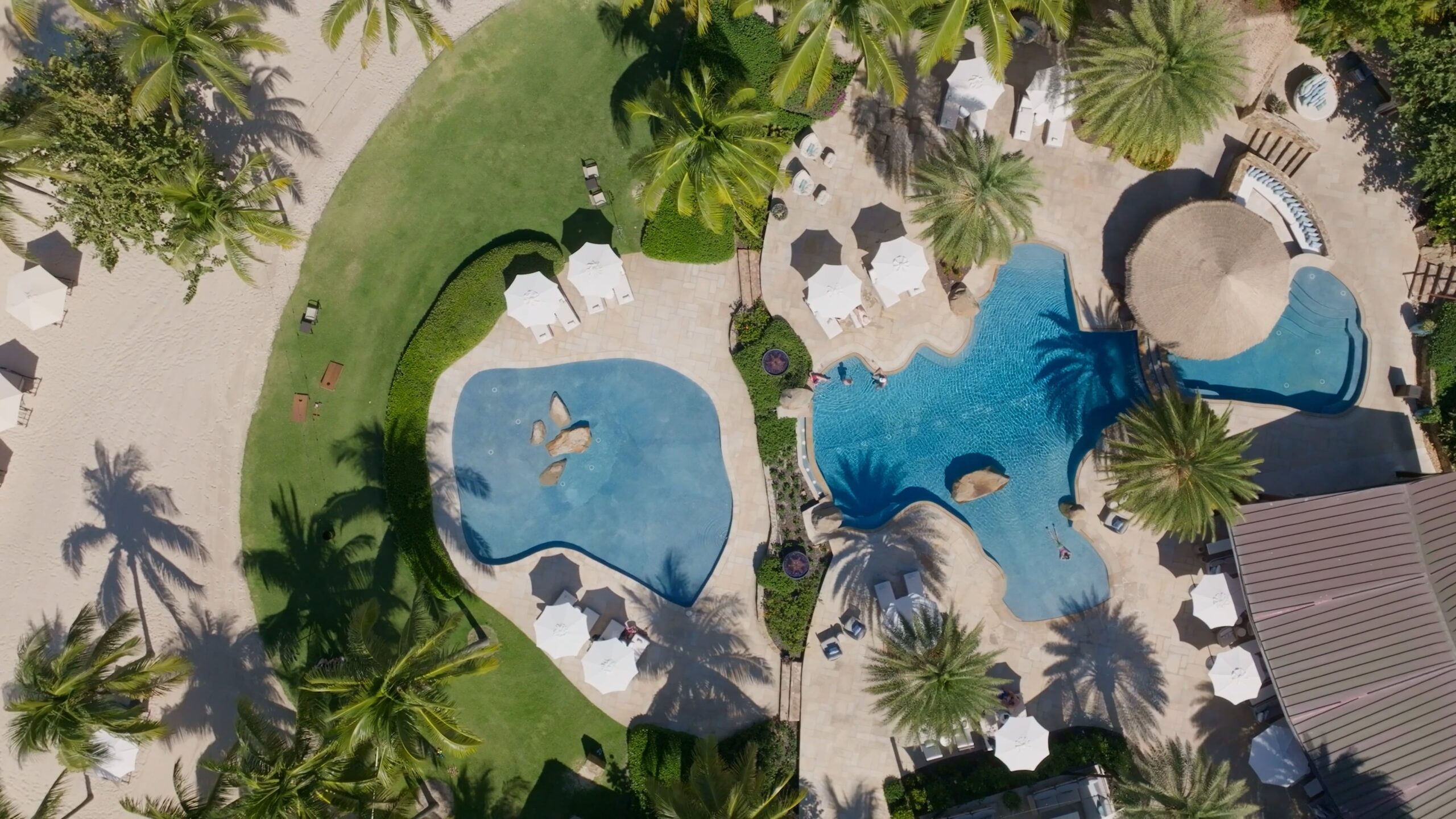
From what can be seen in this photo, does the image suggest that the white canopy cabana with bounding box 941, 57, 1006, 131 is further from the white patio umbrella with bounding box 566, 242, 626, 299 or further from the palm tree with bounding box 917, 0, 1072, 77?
the white patio umbrella with bounding box 566, 242, 626, 299

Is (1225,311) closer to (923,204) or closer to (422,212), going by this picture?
(923,204)

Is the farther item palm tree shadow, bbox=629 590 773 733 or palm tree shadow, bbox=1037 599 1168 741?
palm tree shadow, bbox=629 590 773 733

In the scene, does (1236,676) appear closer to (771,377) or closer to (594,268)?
(771,377)

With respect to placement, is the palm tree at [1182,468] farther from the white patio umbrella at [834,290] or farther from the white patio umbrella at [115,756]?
the white patio umbrella at [115,756]

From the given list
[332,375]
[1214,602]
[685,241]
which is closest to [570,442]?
[685,241]

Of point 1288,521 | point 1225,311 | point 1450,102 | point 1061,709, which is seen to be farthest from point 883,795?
point 1450,102

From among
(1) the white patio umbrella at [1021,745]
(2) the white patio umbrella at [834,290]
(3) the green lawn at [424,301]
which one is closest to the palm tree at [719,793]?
(3) the green lawn at [424,301]

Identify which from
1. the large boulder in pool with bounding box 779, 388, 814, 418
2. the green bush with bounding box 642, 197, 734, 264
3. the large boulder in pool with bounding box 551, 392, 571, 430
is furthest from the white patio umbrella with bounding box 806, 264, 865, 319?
the large boulder in pool with bounding box 551, 392, 571, 430
